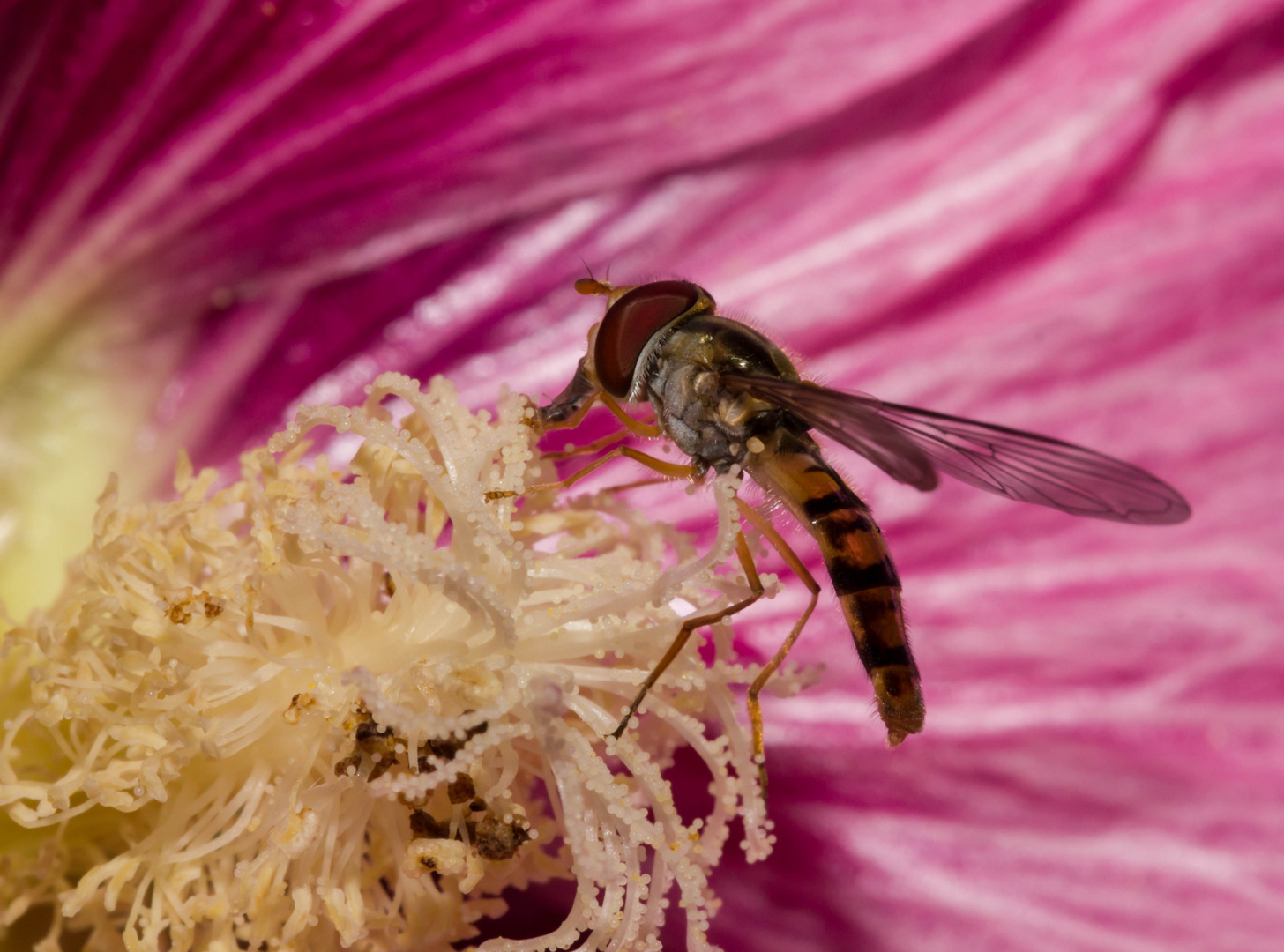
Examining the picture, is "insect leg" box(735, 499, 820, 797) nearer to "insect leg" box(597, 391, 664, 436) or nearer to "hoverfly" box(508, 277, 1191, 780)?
"hoverfly" box(508, 277, 1191, 780)

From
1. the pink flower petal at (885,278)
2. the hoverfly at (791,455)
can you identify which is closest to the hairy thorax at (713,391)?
the hoverfly at (791,455)

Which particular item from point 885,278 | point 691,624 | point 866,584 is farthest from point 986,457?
point 885,278

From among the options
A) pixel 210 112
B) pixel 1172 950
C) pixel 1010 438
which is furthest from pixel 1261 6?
pixel 210 112

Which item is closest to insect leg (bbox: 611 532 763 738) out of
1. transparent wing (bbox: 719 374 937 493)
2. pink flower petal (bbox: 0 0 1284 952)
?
transparent wing (bbox: 719 374 937 493)

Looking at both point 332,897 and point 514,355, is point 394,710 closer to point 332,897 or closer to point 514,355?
point 332,897

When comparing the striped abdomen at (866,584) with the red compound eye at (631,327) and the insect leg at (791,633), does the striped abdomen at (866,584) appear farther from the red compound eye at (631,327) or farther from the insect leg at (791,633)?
the red compound eye at (631,327)

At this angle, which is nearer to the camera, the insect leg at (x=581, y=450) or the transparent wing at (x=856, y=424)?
the transparent wing at (x=856, y=424)
